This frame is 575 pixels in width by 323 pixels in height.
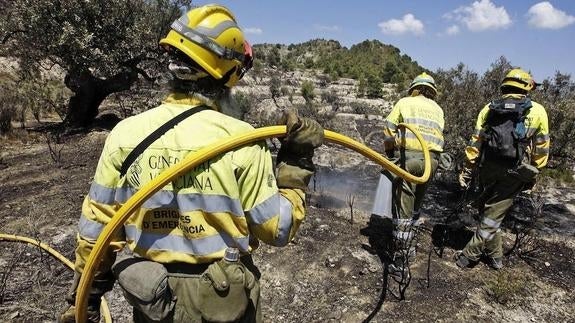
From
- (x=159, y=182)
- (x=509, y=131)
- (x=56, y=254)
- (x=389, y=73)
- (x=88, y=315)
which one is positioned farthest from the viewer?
(x=389, y=73)

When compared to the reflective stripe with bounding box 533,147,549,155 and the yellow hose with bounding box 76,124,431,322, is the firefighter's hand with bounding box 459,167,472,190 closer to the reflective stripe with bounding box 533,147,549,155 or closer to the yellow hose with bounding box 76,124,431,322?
the reflective stripe with bounding box 533,147,549,155

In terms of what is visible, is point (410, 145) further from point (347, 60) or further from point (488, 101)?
point (347, 60)

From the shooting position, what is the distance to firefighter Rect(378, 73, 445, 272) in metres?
4.52

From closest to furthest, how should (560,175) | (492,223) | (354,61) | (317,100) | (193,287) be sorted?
(193,287)
(492,223)
(560,175)
(317,100)
(354,61)

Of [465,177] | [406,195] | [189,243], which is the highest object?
[189,243]

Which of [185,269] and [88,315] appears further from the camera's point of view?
[88,315]

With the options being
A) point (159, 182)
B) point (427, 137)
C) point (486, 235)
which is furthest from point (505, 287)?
point (159, 182)

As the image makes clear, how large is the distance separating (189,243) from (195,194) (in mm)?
219

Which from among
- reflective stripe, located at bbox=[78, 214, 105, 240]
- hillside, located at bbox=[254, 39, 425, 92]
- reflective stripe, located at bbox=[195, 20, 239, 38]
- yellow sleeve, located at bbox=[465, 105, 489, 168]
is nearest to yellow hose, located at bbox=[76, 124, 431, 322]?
reflective stripe, located at bbox=[78, 214, 105, 240]

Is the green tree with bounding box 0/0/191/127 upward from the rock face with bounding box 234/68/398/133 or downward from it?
upward

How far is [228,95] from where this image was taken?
1803 millimetres

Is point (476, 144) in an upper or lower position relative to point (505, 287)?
upper

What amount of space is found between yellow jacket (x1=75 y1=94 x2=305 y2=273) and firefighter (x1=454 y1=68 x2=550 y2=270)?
11.8 feet

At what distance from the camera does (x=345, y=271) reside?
4570 mm
